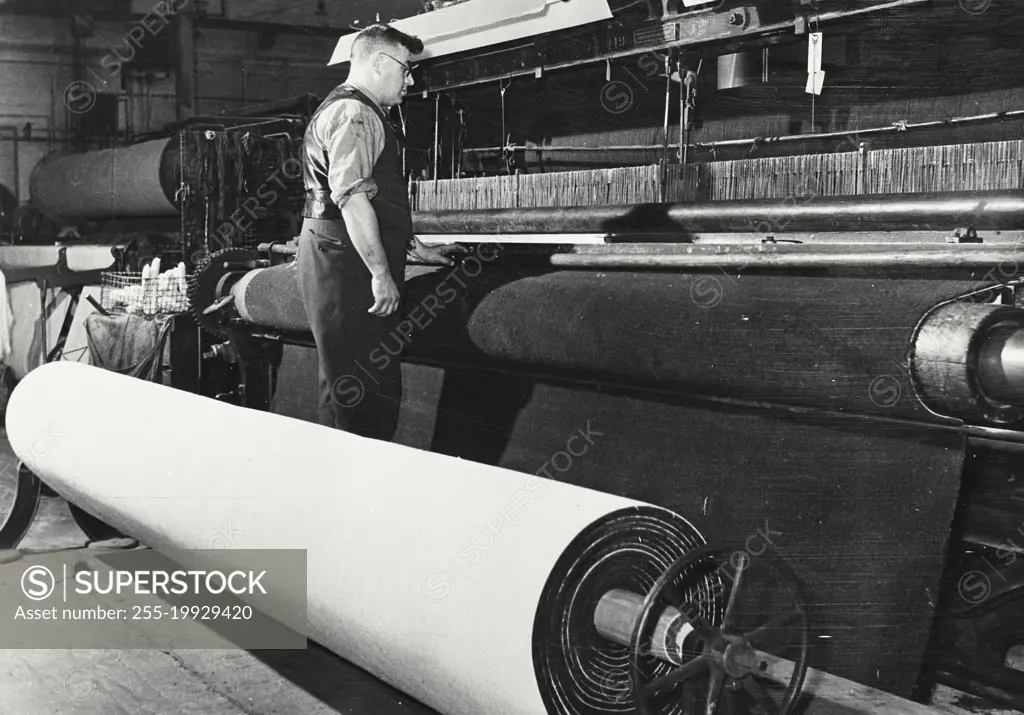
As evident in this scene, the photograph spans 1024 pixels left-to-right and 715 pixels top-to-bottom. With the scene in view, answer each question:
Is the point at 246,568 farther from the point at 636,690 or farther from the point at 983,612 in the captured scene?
the point at 983,612

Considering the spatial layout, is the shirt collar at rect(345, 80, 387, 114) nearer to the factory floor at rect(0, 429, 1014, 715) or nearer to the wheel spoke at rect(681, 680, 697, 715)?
the factory floor at rect(0, 429, 1014, 715)

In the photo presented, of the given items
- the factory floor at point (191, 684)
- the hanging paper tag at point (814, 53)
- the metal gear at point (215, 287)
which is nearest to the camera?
the factory floor at point (191, 684)

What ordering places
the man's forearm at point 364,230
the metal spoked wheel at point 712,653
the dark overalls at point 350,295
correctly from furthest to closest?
the dark overalls at point 350,295, the man's forearm at point 364,230, the metal spoked wheel at point 712,653

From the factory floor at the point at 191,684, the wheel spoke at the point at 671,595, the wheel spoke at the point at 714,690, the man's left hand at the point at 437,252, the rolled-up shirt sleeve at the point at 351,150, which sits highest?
the rolled-up shirt sleeve at the point at 351,150

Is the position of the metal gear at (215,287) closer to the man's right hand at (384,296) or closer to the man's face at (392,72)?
the man's right hand at (384,296)

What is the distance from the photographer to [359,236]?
259 centimetres

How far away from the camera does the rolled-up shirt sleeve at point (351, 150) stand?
101 inches

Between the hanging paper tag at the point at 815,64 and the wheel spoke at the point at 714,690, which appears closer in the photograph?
the wheel spoke at the point at 714,690

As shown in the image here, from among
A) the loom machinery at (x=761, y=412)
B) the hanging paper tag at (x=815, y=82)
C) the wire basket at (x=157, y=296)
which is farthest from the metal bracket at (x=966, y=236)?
the wire basket at (x=157, y=296)

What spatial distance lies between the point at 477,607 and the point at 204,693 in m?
1.06

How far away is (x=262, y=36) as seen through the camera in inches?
411

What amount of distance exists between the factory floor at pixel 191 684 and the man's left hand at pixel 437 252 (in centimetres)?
106

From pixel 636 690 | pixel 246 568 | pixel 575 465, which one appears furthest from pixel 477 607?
pixel 575 465

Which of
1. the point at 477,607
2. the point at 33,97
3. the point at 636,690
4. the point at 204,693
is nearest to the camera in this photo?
the point at 636,690
